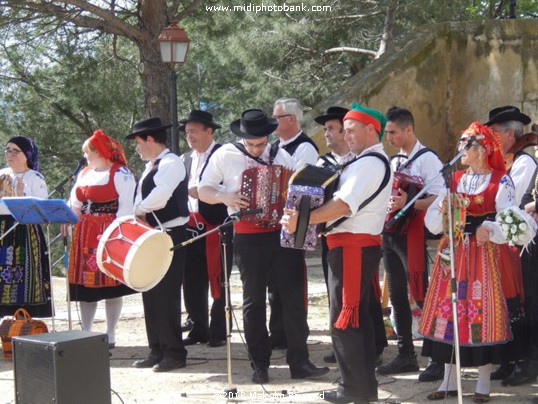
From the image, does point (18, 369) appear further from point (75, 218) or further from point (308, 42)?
point (308, 42)

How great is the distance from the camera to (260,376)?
6562 mm

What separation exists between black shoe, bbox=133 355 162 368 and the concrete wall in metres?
3.86

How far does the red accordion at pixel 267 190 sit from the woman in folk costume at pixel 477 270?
3.34 feet

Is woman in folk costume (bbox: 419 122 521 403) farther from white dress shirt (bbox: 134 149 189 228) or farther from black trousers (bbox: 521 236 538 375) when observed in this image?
white dress shirt (bbox: 134 149 189 228)

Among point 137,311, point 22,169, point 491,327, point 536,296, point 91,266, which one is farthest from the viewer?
point 137,311

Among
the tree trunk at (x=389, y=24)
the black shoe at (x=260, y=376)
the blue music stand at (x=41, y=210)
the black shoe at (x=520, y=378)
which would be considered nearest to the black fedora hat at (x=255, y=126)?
the blue music stand at (x=41, y=210)

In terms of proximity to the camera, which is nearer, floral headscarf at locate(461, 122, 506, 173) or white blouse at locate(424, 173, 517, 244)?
white blouse at locate(424, 173, 517, 244)

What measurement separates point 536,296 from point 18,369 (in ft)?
10.8

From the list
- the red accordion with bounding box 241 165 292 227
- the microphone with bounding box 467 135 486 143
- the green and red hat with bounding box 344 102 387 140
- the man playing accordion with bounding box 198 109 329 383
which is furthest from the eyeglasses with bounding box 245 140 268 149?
the microphone with bounding box 467 135 486 143

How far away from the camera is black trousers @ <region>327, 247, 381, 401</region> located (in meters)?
5.57

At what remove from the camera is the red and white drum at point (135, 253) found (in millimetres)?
6223

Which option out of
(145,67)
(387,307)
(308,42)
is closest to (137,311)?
(387,307)

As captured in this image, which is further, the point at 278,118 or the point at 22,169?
the point at 22,169

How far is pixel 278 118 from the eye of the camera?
7320mm
